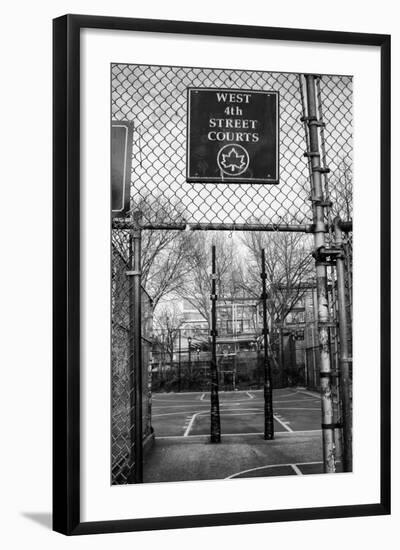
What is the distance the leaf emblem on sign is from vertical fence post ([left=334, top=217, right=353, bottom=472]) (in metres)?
0.37

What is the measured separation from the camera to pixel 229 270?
866 cm

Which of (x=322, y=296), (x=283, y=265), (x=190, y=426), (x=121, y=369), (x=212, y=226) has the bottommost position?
(x=190, y=426)

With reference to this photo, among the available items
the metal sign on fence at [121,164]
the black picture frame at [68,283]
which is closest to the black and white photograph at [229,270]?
the metal sign on fence at [121,164]

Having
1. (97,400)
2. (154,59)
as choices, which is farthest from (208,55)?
(97,400)

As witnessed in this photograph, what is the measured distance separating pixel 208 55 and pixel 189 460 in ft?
13.2

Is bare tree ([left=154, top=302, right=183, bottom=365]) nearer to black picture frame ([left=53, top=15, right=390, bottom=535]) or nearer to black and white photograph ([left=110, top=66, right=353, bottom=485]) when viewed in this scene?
black and white photograph ([left=110, top=66, right=353, bottom=485])

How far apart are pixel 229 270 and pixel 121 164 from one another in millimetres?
6982

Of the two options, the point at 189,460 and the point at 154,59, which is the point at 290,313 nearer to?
the point at 189,460

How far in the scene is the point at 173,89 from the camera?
2562 millimetres

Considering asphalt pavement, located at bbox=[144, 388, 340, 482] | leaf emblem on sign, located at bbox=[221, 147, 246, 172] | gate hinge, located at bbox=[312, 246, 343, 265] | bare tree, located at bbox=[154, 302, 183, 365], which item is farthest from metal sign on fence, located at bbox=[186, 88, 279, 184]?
bare tree, located at bbox=[154, 302, 183, 365]

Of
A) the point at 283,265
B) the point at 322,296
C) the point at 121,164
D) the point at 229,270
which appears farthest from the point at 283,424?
the point at 121,164

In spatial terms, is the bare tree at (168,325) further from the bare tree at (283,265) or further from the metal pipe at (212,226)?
the metal pipe at (212,226)

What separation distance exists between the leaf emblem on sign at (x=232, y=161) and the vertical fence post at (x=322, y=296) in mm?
268

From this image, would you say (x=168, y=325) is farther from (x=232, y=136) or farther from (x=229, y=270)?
(x=232, y=136)
